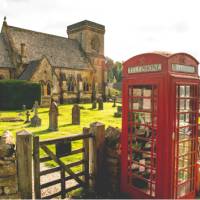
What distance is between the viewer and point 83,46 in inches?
1784

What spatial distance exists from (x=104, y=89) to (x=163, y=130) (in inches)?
1699

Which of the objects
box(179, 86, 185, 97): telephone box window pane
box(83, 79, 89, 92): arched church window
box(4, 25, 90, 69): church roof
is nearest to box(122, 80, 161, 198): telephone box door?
box(179, 86, 185, 97): telephone box window pane

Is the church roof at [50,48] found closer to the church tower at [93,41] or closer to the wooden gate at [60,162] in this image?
the church tower at [93,41]

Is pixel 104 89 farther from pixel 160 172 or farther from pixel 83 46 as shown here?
pixel 160 172

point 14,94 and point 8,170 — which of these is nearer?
point 8,170

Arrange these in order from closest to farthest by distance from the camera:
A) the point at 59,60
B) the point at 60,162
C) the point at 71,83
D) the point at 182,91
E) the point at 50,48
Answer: the point at 182,91, the point at 60,162, the point at 59,60, the point at 50,48, the point at 71,83

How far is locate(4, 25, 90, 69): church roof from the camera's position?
34594 mm

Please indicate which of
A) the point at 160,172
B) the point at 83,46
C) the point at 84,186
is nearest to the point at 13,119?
the point at 84,186

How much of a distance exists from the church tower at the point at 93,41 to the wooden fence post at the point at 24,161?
4199 cm

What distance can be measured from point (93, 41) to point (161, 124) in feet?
146

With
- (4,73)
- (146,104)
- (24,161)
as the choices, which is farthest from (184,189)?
(4,73)

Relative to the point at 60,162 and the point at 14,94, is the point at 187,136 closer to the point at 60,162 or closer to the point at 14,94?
the point at 60,162

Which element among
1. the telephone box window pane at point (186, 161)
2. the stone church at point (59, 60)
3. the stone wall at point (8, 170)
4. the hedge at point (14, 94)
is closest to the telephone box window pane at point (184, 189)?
the telephone box window pane at point (186, 161)

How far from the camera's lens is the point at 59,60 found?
38438mm
